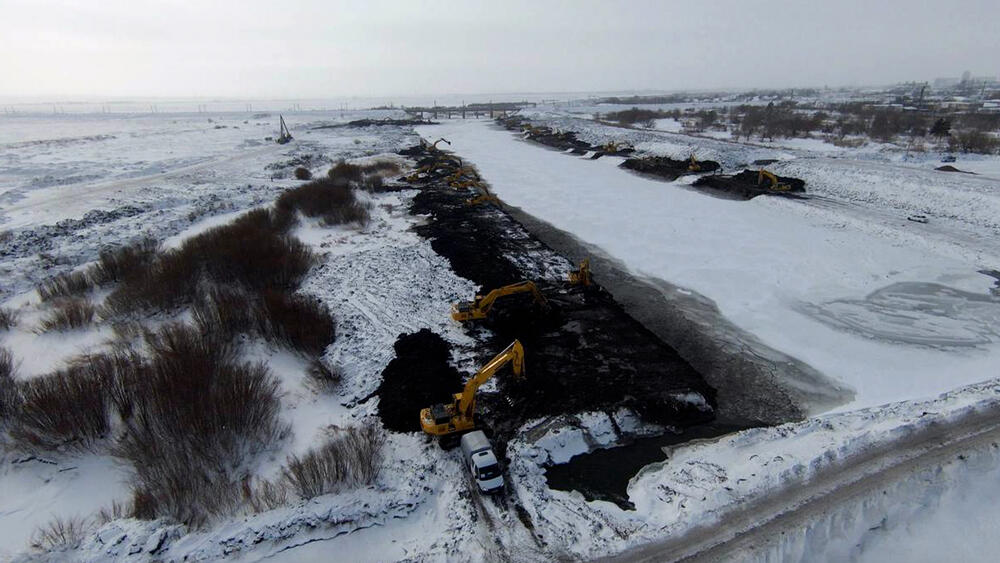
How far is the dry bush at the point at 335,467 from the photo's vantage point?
26.2 ft

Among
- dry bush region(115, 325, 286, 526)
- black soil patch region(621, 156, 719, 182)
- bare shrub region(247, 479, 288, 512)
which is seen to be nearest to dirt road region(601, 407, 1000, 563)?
bare shrub region(247, 479, 288, 512)

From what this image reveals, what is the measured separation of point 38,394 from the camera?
29.7 ft

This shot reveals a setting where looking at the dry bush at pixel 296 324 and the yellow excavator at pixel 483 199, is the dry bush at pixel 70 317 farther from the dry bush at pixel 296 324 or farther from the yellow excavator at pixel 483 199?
the yellow excavator at pixel 483 199

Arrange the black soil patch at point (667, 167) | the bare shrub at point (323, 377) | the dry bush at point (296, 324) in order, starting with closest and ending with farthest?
the bare shrub at point (323, 377), the dry bush at point (296, 324), the black soil patch at point (667, 167)

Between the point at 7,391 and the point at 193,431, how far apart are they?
4.19 m

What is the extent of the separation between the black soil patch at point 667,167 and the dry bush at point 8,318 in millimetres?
32309

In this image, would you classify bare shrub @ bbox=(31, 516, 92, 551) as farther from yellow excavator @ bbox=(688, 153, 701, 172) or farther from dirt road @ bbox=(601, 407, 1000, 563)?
yellow excavator @ bbox=(688, 153, 701, 172)

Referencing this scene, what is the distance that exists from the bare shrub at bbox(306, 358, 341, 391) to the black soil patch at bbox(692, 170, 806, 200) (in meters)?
24.7

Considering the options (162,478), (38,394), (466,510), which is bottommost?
(466,510)

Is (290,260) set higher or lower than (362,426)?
higher

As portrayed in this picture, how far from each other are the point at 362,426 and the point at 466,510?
3.14 metres

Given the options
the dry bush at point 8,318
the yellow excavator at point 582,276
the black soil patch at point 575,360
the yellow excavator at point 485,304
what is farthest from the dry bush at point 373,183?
the yellow excavator at point 485,304

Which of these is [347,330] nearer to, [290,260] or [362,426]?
[362,426]

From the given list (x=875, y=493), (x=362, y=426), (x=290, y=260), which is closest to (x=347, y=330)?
(x=362, y=426)
